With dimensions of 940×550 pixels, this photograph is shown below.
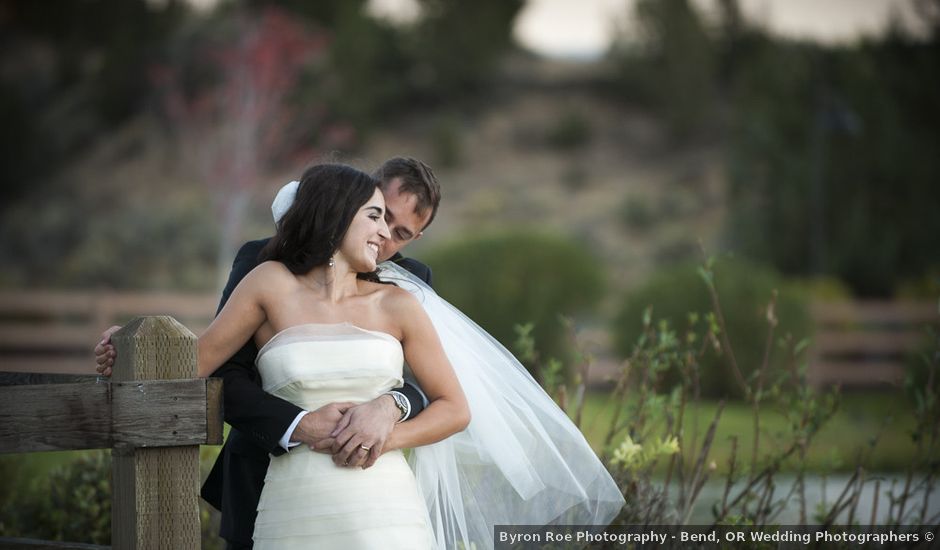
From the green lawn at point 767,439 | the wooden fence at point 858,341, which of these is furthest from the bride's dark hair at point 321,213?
the wooden fence at point 858,341

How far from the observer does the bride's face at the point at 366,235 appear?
3166 millimetres

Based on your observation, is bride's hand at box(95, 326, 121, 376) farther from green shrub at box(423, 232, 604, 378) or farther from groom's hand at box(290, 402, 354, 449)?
green shrub at box(423, 232, 604, 378)

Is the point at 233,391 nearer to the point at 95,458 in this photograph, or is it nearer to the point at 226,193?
the point at 95,458

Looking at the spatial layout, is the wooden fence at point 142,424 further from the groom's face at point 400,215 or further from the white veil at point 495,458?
the groom's face at point 400,215

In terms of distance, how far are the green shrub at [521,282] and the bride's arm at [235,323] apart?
10.3 meters

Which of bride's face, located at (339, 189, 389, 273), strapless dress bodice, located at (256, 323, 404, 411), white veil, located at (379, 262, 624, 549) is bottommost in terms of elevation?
white veil, located at (379, 262, 624, 549)

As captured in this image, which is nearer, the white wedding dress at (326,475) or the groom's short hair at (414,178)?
the white wedding dress at (326,475)

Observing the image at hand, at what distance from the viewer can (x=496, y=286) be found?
45.2 feet

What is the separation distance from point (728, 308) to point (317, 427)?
38.1ft

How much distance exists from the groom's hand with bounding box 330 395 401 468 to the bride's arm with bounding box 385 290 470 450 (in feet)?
0.57

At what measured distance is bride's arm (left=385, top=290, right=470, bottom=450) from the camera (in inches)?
127

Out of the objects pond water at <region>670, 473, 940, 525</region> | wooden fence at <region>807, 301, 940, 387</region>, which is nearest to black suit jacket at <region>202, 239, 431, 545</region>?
pond water at <region>670, 473, 940, 525</region>

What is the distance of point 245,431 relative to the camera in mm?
3068

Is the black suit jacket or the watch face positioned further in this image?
the watch face
